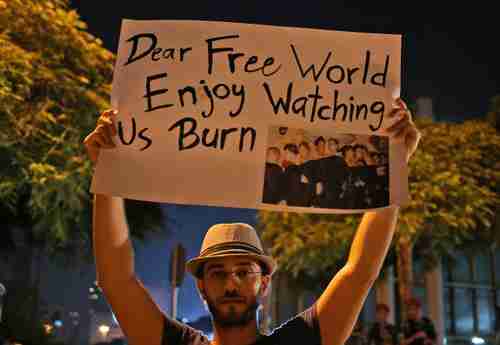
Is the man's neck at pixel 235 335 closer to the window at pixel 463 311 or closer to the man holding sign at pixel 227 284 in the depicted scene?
the man holding sign at pixel 227 284

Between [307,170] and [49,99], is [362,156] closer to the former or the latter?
[307,170]

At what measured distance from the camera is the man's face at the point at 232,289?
2438 millimetres

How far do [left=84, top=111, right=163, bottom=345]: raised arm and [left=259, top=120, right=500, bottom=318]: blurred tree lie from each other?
9059 mm

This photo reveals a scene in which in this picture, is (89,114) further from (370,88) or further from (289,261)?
(370,88)

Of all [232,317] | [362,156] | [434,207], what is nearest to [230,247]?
[232,317]

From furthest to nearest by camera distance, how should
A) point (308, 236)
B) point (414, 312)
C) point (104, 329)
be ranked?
point (104, 329) → point (308, 236) → point (414, 312)

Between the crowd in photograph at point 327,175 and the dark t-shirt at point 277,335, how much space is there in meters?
0.43

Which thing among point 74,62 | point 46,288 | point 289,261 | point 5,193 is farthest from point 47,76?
point 46,288

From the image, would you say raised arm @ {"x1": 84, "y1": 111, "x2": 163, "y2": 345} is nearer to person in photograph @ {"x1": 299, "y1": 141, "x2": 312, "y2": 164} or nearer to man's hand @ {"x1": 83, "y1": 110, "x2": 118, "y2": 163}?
man's hand @ {"x1": 83, "y1": 110, "x2": 118, "y2": 163}

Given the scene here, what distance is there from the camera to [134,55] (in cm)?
281

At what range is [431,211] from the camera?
12.1m

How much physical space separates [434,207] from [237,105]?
923 cm

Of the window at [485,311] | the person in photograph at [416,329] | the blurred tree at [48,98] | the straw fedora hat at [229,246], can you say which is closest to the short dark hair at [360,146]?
the straw fedora hat at [229,246]

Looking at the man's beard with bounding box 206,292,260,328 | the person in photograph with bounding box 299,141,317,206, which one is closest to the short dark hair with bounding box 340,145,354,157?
the person in photograph with bounding box 299,141,317,206
